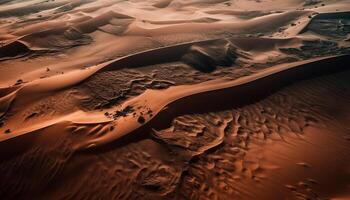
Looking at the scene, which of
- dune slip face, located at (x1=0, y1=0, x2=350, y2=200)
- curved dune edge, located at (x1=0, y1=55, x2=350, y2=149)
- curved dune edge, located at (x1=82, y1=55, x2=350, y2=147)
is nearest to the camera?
dune slip face, located at (x1=0, y1=0, x2=350, y2=200)

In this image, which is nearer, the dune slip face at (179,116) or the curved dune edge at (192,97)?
the dune slip face at (179,116)

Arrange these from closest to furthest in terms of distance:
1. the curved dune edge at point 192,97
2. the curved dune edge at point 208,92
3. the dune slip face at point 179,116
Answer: the dune slip face at point 179,116, the curved dune edge at point 192,97, the curved dune edge at point 208,92

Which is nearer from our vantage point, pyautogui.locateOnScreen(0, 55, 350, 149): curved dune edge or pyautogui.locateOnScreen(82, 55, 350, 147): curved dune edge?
pyautogui.locateOnScreen(0, 55, 350, 149): curved dune edge

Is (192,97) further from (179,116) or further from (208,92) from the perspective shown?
(179,116)

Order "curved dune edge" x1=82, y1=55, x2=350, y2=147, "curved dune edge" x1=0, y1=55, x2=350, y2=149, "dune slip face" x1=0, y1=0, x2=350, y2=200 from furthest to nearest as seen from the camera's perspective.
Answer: "curved dune edge" x1=82, y1=55, x2=350, y2=147, "curved dune edge" x1=0, y1=55, x2=350, y2=149, "dune slip face" x1=0, y1=0, x2=350, y2=200

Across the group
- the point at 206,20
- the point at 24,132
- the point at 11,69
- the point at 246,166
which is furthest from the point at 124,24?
the point at 246,166
